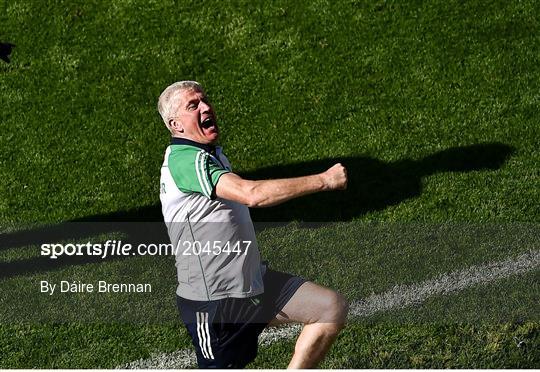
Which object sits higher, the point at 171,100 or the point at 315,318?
the point at 171,100

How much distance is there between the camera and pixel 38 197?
10.1 m

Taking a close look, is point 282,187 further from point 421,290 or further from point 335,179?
point 421,290

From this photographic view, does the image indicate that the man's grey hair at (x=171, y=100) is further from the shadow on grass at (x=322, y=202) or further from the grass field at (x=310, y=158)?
the shadow on grass at (x=322, y=202)

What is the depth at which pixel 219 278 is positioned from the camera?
22.5ft

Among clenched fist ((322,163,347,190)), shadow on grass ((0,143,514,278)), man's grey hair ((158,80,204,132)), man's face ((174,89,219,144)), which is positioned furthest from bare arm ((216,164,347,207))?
shadow on grass ((0,143,514,278))

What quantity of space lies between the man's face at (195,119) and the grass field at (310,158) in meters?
2.24

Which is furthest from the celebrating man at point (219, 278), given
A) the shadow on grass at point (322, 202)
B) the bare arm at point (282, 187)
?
the shadow on grass at point (322, 202)

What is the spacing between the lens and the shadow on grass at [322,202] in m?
9.68

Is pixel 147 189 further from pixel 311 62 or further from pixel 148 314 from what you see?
pixel 311 62

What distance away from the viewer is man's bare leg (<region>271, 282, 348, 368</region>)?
271 inches

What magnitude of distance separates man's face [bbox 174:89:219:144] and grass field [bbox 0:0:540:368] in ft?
7.34

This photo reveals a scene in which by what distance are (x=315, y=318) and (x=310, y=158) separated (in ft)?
11.9

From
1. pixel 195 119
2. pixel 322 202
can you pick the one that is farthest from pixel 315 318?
pixel 322 202

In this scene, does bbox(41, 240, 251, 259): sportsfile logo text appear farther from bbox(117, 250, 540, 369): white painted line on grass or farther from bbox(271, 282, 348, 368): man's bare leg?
bbox(271, 282, 348, 368): man's bare leg
